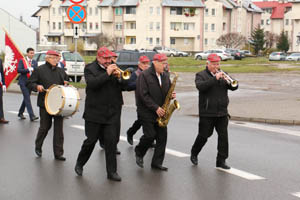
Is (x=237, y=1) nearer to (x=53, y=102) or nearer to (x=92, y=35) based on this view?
(x=92, y=35)

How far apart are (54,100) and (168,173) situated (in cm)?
220

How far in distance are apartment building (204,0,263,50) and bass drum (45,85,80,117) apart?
298ft

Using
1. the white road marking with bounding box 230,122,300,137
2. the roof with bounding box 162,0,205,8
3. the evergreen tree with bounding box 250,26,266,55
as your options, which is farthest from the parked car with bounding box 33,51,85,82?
the roof with bounding box 162,0,205,8

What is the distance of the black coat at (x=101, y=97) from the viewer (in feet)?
23.8

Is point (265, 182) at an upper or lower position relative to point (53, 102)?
lower

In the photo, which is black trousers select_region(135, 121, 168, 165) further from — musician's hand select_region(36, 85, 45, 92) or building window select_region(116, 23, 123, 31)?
building window select_region(116, 23, 123, 31)

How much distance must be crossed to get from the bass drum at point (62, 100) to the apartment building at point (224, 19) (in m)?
90.7

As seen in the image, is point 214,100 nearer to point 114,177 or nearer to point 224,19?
point 114,177

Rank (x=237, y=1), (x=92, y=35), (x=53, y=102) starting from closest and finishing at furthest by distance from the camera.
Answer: (x=53, y=102), (x=92, y=35), (x=237, y=1)

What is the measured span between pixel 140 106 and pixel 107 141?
0.94 meters

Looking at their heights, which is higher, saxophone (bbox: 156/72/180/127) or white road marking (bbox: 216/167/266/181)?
saxophone (bbox: 156/72/180/127)

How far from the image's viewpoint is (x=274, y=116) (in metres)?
14.0

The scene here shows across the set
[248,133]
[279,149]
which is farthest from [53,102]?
[248,133]

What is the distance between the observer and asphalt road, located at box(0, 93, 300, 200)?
6.77 meters
